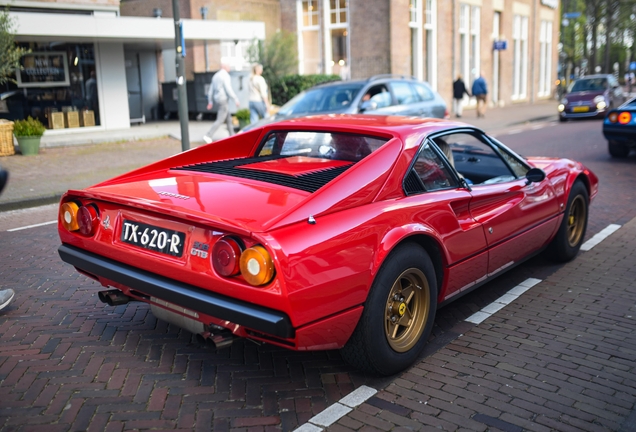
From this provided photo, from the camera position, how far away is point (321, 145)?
15.1 ft

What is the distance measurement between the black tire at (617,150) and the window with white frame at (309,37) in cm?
1663

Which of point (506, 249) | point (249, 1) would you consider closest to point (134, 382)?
point (506, 249)

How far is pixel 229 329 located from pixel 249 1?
2615cm

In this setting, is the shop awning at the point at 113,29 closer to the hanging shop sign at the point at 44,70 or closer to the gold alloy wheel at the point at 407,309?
the hanging shop sign at the point at 44,70

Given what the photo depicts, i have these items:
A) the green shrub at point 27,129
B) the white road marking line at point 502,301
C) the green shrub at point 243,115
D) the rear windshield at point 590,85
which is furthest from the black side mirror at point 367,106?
the rear windshield at point 590,85

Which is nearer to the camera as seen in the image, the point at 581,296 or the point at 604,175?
the point at 581,296

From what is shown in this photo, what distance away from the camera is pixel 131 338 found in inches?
167

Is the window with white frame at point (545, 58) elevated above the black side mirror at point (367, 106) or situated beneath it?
elevated above

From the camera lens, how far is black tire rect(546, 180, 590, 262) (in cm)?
571

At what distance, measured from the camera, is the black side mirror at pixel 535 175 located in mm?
4938

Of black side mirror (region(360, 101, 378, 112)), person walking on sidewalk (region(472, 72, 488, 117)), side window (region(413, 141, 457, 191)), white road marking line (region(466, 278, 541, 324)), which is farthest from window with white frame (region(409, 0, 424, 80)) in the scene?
side window (region(413, 141, 457, 191))

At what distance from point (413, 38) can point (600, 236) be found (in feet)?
72.3

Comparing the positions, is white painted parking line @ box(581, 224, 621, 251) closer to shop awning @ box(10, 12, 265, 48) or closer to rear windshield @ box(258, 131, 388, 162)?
rear windshield @ box(258, 131, 388, 162)

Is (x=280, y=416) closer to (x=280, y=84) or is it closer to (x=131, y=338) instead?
(x=131, y=338)
